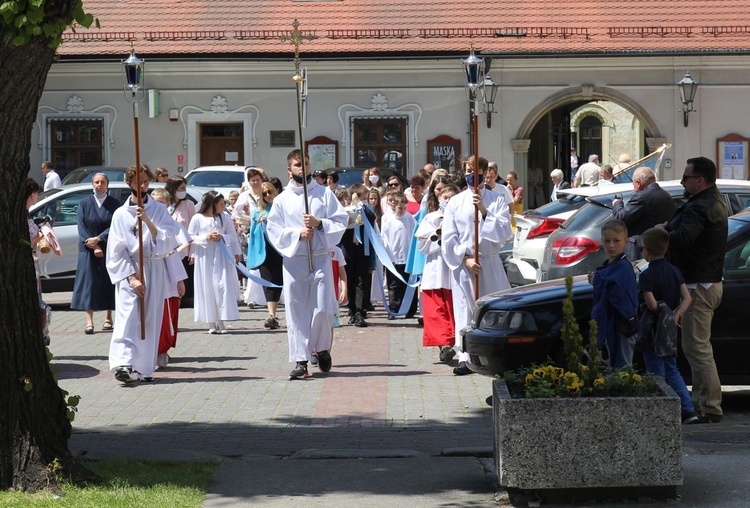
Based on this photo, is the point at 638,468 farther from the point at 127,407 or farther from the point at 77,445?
the point at 127,407

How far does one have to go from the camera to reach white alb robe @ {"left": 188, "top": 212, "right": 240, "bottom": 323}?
49.3ft

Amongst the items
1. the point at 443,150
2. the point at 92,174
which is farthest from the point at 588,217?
the point at 443,150

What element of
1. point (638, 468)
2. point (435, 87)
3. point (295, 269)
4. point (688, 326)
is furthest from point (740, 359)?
point (435, 87)

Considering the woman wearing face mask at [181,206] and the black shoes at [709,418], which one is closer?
the black shoes at [709,418]

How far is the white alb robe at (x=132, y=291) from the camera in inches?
440

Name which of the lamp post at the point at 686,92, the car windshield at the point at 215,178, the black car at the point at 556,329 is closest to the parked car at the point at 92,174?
the car windshield at the point at 215,178

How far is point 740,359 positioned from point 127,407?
15.2 feet

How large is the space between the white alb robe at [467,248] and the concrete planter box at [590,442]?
526 centimetres

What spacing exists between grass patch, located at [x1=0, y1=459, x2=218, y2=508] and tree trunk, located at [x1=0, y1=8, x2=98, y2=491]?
17 cm

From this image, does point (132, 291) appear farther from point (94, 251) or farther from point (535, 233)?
point (535, 233)

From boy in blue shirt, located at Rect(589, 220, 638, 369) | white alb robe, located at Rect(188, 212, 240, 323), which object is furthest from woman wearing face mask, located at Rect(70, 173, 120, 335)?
boy in blue shirt, located at Rect(589, 220, 638, 369)

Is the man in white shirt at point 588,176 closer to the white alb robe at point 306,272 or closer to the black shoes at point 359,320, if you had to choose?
the black shoes at point 359,320

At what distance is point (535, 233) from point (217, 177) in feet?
39.8

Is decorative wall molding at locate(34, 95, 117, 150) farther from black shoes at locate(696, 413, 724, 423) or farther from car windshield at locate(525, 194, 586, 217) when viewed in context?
black shoes at locate(696, 413, 724, 423)
